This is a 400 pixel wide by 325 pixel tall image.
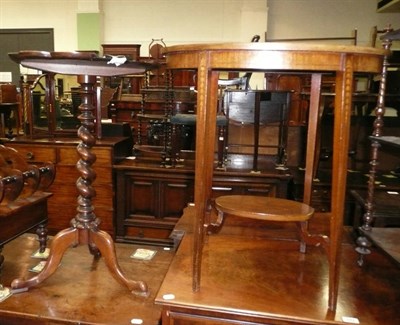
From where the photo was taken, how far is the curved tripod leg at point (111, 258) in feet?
4.95

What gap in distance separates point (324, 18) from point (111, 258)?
646cm

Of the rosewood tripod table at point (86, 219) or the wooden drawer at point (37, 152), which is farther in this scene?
the wooden drawer at point (37, 152)

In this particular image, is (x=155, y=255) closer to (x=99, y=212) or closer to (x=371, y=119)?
(x=99, y=212)

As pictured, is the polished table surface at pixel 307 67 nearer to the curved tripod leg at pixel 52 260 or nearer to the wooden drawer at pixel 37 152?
the curved tripod leg at pixel 52 260

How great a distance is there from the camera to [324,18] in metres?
6.64

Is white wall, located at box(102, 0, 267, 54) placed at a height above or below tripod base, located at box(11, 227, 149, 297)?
above

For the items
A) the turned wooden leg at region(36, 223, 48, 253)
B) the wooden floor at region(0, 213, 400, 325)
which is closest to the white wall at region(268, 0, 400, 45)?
the wooden floor at region(0, 213, 400, 325)

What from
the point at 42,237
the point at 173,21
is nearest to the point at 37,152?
the point at 42,237

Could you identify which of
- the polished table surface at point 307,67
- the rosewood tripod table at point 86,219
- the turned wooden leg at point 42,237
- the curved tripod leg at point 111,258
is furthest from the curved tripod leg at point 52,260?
the polished table surface at point 307,67

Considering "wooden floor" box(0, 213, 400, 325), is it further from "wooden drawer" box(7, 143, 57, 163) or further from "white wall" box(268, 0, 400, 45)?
"white wall" box(268, 0, 400, 45)

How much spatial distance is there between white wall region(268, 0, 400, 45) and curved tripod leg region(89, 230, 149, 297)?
6.08 metres

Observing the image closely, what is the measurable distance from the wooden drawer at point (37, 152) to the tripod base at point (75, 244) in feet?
5.39

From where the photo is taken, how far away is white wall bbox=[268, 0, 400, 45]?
653 centimetres

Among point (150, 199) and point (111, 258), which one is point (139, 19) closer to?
point (150, 199)
